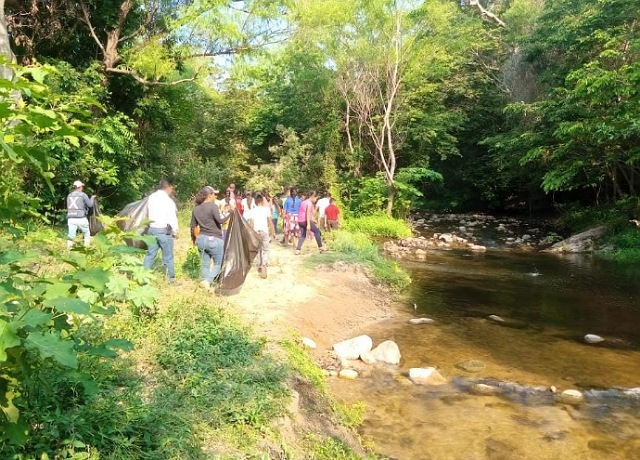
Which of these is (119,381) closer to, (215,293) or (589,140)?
(215,293)

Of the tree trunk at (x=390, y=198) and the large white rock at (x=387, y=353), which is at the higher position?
the tree trunk at (x=390, y=198)

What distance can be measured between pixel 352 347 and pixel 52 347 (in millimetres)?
5966

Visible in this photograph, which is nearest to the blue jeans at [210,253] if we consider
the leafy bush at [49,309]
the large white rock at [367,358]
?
the large white rock at [367,358]

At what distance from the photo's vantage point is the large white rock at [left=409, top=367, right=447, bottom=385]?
20.8 ft

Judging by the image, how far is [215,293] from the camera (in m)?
7.30

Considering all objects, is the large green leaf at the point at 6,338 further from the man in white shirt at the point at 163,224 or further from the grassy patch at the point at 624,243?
the grassy patch at the point at 624,243

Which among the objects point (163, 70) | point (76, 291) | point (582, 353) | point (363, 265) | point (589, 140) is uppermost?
point (163, 70)

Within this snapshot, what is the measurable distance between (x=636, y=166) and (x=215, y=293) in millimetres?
18460

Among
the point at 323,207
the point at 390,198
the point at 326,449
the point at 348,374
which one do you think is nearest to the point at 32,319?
the point at 326,449

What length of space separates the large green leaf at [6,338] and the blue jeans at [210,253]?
5864 mm

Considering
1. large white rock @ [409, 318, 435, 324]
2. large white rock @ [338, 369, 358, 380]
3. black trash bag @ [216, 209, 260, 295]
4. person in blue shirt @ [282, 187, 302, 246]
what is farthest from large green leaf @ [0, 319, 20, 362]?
person in blue shirt @ [282, 187, 302, 246]

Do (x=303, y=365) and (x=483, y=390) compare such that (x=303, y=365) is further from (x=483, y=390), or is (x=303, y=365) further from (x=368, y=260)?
(x=368, y=260)

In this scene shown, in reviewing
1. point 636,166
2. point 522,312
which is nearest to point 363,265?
point 522,312

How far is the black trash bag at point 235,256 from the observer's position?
7676 millimetres
